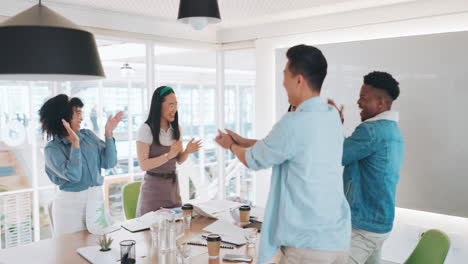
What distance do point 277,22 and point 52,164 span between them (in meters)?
2.90

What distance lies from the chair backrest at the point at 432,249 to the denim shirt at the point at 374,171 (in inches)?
7.0

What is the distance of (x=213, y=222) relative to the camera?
244 cm

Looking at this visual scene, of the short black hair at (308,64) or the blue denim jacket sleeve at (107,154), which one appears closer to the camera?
the short black hair at (308,64)

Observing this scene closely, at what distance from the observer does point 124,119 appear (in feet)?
21.1

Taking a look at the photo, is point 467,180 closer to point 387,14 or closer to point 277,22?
point 387,14

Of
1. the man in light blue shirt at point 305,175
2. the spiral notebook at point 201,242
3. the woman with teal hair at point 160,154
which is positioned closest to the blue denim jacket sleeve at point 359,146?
the man in light blue shirt at point 305,175

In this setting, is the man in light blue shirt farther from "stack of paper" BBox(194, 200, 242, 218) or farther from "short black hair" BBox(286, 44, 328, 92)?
"stack of paper" BBox(194, 200, 242, 218)

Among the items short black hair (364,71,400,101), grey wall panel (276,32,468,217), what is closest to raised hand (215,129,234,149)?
short black hair (364,71,400,101)

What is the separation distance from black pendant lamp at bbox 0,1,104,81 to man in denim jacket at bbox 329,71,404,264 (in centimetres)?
135

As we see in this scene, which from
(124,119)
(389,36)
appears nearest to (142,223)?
(389,36)

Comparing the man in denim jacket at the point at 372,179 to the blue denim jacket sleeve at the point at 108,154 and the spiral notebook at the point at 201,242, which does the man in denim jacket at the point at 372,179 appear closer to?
the spiral notebook at the point at 201,242

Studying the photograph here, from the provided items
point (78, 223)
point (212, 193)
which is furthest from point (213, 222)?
point (212, 193)

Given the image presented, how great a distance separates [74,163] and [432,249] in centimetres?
208

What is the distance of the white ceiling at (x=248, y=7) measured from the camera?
360cm
